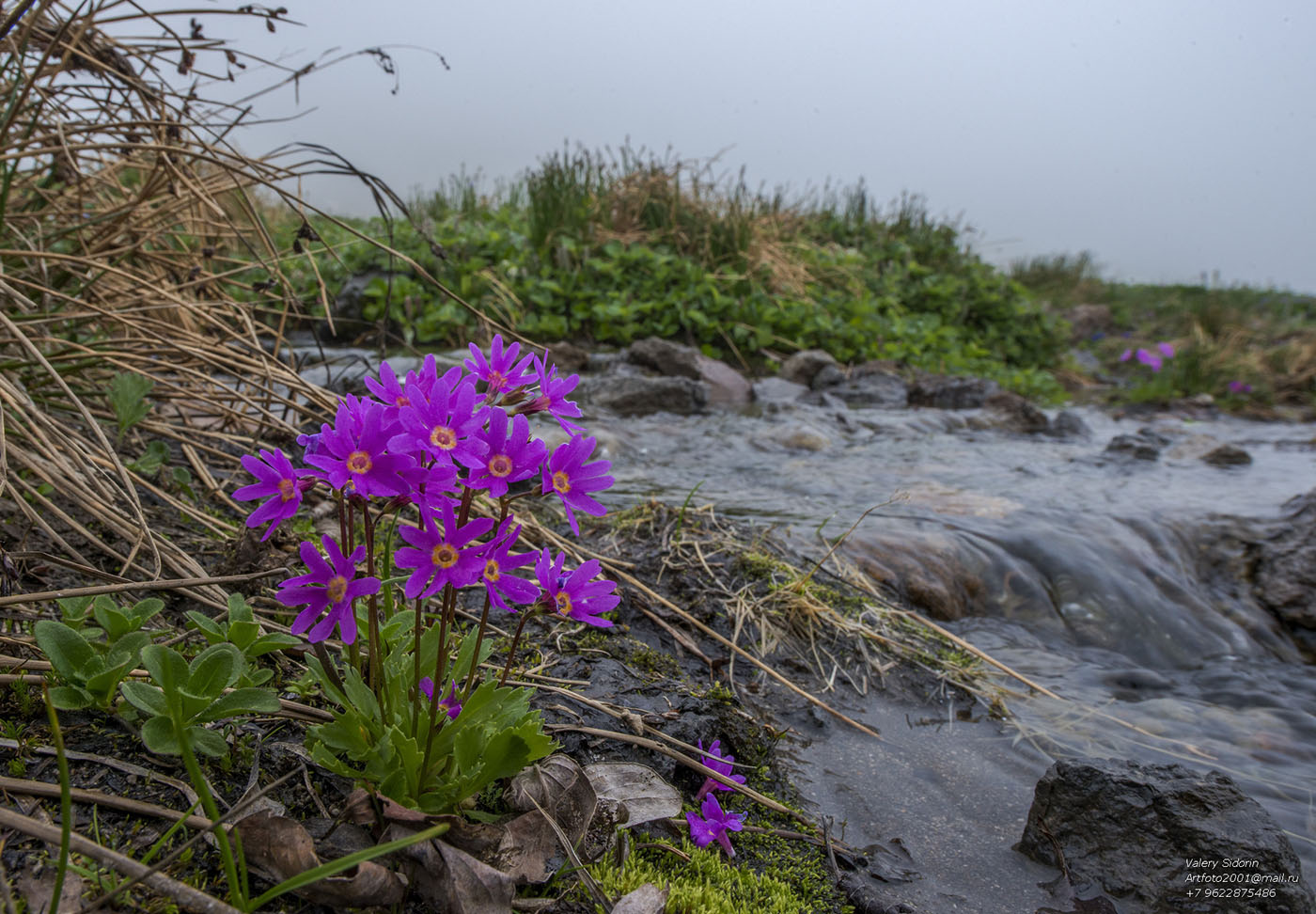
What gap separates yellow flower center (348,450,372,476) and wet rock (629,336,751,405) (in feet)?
19.6

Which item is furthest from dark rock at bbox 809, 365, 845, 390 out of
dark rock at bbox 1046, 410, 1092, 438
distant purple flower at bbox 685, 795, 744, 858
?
distant purple flower at bbox 685, 795, 744, 858

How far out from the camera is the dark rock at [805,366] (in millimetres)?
7855

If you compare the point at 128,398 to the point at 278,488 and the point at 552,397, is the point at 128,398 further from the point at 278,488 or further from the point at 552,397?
the point at 552,397

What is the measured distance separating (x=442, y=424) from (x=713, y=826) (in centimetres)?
91

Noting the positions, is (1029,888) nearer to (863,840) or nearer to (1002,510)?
(863,840)

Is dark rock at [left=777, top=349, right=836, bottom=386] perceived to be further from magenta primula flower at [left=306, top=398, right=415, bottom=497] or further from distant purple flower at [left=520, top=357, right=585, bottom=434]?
magenta primula flower at [left=306, top=398, right=415, bottom=497]

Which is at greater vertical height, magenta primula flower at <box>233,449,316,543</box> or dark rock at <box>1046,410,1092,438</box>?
magenta primula flower at <box>233,449,316,543</box>

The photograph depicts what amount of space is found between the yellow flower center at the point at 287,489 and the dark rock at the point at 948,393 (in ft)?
24.2

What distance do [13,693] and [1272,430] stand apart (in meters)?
10.5

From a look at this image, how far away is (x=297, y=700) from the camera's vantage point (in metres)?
1.44

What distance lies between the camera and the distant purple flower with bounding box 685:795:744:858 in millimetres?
1392

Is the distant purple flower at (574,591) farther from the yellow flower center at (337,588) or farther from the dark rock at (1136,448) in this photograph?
the dark rock at (1136,448)

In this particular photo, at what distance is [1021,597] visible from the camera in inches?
132

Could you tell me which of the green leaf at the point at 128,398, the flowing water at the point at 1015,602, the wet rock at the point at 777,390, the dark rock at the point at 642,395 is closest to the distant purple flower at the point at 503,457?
the flowing water at the point at 1015,602
